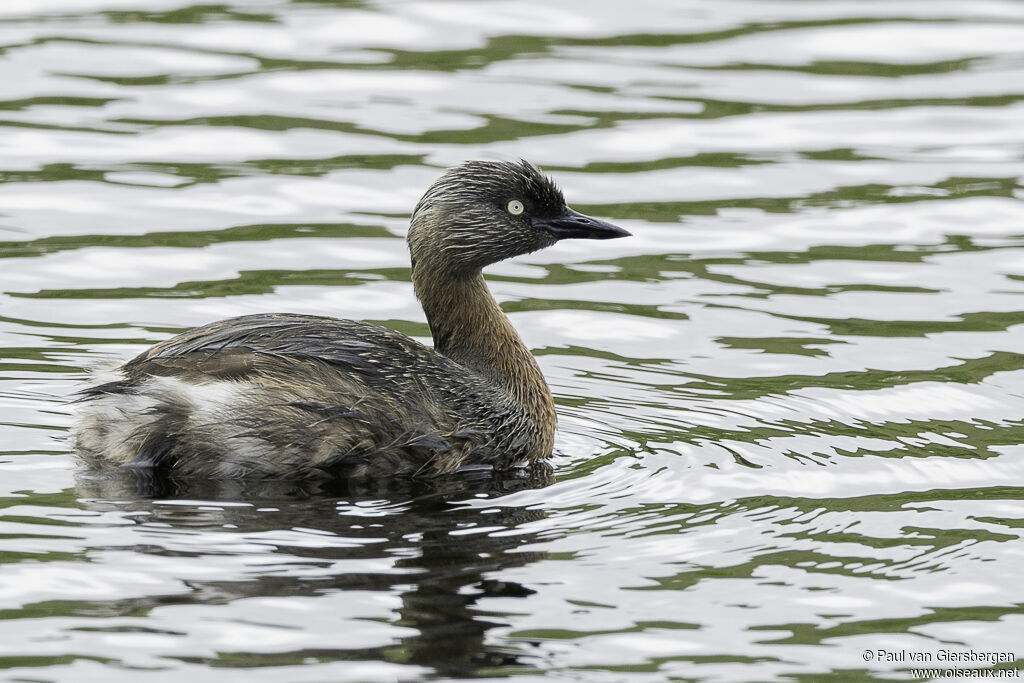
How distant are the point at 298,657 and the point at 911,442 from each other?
376 centimetres

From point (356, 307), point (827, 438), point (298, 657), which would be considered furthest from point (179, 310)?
point (298, 657)

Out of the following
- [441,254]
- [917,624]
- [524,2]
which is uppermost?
[524,2]

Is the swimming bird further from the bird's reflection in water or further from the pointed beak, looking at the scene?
the pointed beak

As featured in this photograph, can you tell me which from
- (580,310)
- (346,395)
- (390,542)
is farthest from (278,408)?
(580,310)

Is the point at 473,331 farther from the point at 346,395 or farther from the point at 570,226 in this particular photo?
the point at 346,395

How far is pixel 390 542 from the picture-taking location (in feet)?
22.2

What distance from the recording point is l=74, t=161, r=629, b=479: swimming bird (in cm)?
739

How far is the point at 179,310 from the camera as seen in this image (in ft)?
33.1

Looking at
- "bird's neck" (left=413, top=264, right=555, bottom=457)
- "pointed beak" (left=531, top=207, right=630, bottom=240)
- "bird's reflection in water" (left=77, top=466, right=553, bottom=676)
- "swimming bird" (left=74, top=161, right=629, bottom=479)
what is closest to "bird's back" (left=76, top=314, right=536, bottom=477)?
"swimming bird" (left=74, top=161, right=629, bottom=479)

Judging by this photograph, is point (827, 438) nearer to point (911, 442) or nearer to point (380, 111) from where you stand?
point (911, 442)

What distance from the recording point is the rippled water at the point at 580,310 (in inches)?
240

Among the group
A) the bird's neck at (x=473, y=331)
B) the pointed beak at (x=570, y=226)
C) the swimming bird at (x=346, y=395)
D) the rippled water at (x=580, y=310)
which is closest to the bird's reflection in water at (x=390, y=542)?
the rippled water at (x=580, y=310)

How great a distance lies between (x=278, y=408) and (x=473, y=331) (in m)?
1.48

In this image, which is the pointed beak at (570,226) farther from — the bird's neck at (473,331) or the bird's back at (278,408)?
the bird's back at (278,408)
